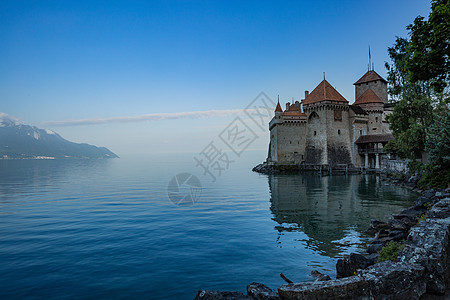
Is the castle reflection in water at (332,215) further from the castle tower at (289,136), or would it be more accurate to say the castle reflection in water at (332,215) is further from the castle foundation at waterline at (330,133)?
the castle tower at (289,136)

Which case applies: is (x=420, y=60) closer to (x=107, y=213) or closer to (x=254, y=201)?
(x=254, y=201)

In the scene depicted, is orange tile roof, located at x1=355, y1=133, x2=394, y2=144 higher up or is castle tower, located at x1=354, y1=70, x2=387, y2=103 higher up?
castle tower, located at x1=354, y1=70, x2=387, y2=103

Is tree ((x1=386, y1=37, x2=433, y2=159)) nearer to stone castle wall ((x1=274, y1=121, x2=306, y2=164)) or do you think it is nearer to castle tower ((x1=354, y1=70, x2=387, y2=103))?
stone castle wall ((x1=274, y1=121, x2=306, y2=164))

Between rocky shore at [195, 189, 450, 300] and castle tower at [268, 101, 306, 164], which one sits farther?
castle tower at [268, 101, 306, 164]

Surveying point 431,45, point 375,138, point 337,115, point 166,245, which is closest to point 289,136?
point 337,115

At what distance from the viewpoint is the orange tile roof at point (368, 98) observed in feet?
202

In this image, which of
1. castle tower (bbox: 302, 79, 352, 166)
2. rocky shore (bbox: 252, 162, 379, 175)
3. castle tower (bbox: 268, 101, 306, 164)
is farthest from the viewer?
castle tower (bbox: 268, 101, 306, 164)

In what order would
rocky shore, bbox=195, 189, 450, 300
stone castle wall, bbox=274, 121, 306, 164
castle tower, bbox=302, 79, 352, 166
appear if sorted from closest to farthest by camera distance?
rocky shore, bbox=195, 189, 450, 300 < castle tower, bbox=302, 79, 352, 166 < stone castle wall, bbox=274, 121, 306, 164

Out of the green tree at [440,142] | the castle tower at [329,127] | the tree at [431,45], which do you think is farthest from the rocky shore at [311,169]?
the tree at [431,45]

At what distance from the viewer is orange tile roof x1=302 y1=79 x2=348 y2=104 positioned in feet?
191

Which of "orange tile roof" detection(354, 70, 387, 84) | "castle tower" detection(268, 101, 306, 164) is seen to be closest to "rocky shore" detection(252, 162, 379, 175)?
"castle tower" detection(268, 101, 306, 164)

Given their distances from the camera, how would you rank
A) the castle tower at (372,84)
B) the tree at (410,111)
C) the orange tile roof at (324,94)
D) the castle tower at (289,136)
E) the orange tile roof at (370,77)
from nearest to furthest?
1. the tree at (410,111)
2. the orange tile roof at (324,94)
3. the castle tower at (289,136)
4. the castle tower at (372,84)
5. the orange tile roof at (370,77)

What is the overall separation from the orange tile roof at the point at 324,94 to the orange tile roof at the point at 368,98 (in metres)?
6.50

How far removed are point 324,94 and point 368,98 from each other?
1168cm
